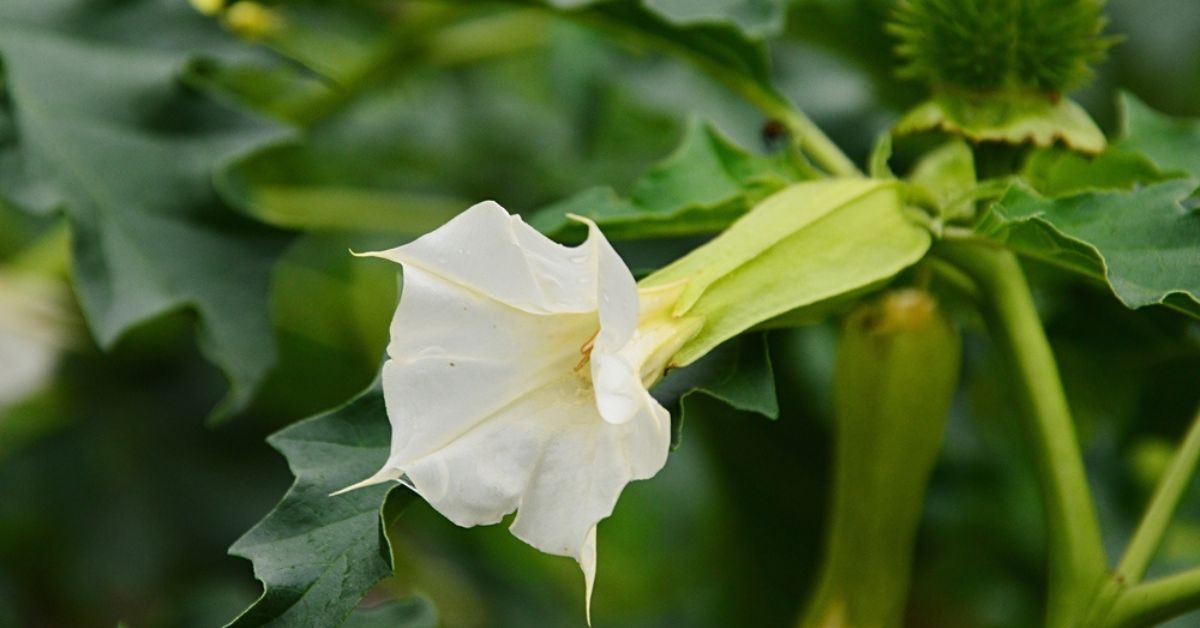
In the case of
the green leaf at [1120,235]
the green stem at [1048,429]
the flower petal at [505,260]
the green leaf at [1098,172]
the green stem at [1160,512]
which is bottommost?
the green stem at [1160,512]

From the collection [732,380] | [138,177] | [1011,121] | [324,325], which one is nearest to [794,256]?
[732,380]

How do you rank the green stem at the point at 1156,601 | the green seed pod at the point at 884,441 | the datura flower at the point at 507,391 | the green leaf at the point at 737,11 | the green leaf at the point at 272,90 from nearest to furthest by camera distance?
the datura flower at the point at 507,391 → the green stem at the point at 1156,601 → the green seed pod at the point at 884,441 → the green leaf at the point at 737,11 → the green leaf at the point at 272,90

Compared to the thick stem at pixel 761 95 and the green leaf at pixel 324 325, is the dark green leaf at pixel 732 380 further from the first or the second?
the green leaf at pixel 324 325

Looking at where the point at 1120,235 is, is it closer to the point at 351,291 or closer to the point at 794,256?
the point at 794,256

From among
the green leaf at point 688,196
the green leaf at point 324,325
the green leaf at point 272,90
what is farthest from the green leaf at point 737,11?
the green leaf at point 324,325

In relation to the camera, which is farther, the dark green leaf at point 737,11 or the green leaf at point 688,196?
the dark green leaf at point 737,11

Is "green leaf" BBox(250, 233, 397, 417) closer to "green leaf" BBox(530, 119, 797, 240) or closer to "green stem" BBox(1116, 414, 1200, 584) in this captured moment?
"green leaf" BBox(530, 119, 797, 240)

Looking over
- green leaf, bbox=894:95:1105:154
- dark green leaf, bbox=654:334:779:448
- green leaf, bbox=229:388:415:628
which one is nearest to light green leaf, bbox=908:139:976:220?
green leaf, bbox=894:95:1105:154

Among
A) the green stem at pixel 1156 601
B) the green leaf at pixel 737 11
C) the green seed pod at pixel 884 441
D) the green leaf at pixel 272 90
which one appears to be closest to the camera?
the green stem at pixel 1156 601

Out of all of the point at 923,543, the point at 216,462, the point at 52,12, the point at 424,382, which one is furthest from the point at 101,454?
the point at 424,382
